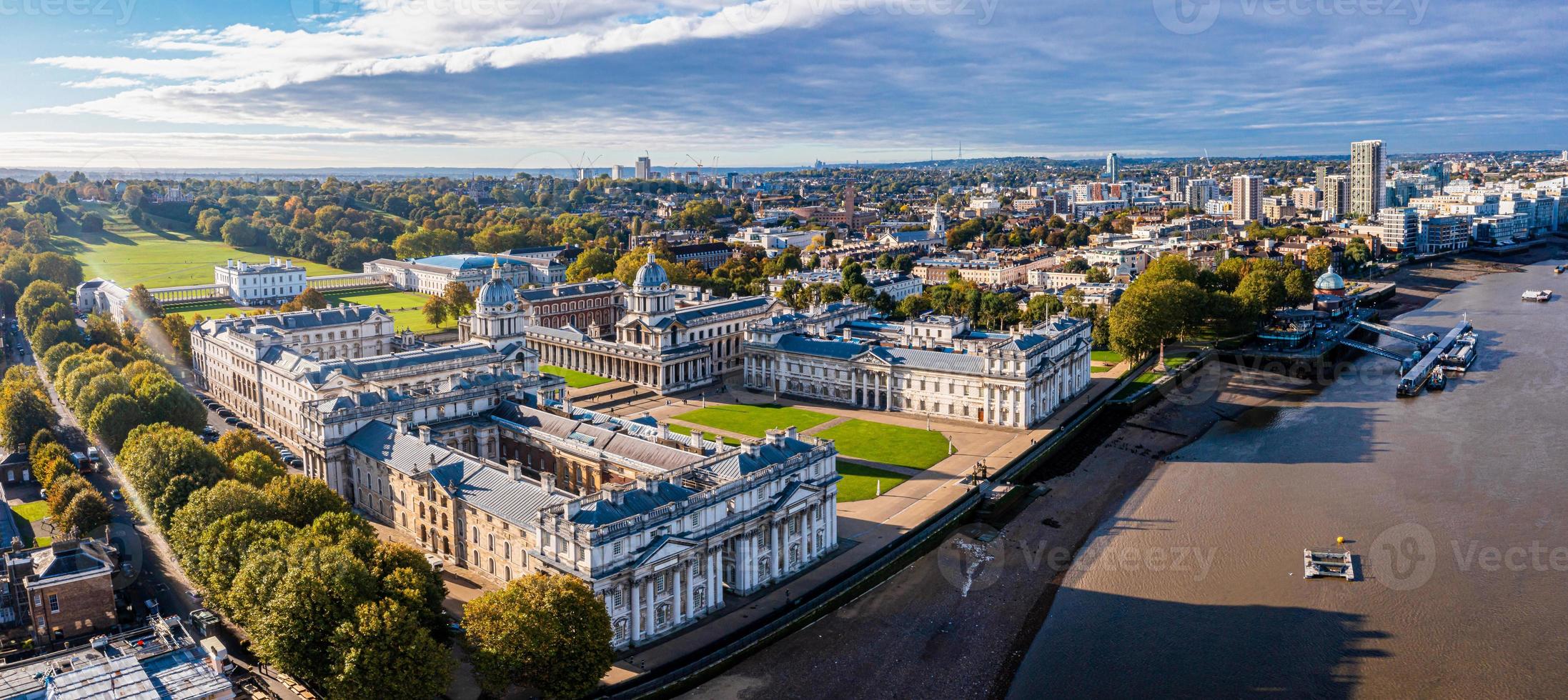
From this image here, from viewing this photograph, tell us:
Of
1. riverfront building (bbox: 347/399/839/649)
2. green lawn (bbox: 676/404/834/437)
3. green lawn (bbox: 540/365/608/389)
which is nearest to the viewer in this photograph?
riverfront building (bbox: 347/399/839/649)

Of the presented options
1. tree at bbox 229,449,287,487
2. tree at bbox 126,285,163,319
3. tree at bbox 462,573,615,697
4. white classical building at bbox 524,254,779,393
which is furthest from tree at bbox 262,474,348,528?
tree at bbox 126,285,163,319

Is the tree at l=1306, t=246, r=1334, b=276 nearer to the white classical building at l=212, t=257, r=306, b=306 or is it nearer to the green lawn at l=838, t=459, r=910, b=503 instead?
the green lawn at l=838, t=459, r=910, b=503

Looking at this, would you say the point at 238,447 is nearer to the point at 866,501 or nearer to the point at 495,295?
the point at 866,501

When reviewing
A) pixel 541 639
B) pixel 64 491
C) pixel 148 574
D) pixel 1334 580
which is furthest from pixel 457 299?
pixel 1334 580

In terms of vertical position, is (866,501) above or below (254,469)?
below

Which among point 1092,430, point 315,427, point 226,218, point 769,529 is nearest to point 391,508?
point 315,427
